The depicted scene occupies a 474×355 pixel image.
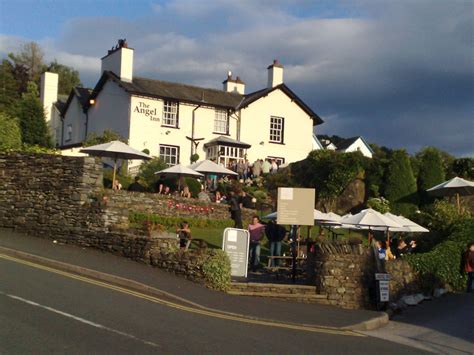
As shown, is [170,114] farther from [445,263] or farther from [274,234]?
[445,263]

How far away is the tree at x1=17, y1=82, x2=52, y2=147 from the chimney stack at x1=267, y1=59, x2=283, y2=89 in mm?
15911

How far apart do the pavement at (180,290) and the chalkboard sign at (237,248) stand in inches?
64.9

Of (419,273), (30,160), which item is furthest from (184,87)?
(419,273)

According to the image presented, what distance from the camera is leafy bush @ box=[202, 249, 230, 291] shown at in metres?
16.0

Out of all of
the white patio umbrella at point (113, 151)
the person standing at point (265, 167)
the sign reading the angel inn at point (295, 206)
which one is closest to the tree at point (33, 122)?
the person standing at point (265, 167)

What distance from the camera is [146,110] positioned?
3956 cm

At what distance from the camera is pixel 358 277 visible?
17062mm

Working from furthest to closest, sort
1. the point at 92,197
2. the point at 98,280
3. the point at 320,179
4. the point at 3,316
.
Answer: the point at 320,179 → the point at 92,197 → the point at 98,280 → the point at 3,316

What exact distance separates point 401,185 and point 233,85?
773 inches

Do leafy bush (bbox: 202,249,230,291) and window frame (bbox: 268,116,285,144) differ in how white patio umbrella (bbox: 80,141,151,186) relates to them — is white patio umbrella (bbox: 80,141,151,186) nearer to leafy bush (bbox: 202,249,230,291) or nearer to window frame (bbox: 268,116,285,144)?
leafy bush (bbox: 202,249,230,291)

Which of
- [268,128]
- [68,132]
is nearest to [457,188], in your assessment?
[268,128]

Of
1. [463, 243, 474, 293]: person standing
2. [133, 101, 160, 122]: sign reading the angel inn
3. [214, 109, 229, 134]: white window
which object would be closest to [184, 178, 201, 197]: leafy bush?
[133, 101, 160, 122]: sign reading the angel inn

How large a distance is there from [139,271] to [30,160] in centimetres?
664

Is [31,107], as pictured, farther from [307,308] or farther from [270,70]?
[307,308]
